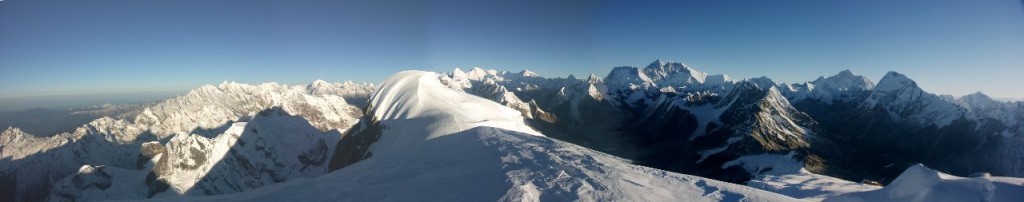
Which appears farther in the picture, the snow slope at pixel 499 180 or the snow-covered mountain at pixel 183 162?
the snow-covered mountain at pixel 183 162

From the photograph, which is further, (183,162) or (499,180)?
(183,162)

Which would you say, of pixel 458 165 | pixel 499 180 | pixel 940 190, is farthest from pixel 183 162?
pixel 940 190

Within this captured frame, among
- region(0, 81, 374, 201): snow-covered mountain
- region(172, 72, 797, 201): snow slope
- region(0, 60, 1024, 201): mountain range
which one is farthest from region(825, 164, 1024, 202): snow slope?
region(0, 81, 374, 201): snow-covered mountain

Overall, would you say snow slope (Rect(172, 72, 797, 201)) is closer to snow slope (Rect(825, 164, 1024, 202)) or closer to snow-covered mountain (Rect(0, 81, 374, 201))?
snow slope (Rect(825, 164, 1024, 202))

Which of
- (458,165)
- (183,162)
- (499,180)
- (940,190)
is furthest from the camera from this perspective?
(183,162)

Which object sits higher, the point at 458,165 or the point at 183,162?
the point at 458,165

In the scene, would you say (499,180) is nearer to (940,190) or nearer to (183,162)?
(940,190)

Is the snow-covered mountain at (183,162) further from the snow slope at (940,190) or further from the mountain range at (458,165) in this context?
the snow slope at (940,190)

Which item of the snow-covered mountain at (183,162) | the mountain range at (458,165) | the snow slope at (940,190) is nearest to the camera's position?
the snow slope at (940,190)

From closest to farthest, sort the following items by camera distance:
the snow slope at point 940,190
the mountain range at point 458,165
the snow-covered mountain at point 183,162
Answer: the snow slope at point 940,190 < the mountain range at point 458,165 < the snow-covered mountain at point 183,162

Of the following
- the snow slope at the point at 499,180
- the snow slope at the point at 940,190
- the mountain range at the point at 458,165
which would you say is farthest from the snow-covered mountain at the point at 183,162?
the snow slope at the point at 940,190

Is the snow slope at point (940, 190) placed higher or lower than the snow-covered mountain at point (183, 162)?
higher
